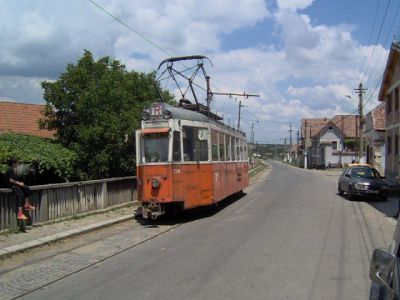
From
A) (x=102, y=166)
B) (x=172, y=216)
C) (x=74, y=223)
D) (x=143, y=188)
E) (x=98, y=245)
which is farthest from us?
(x=102, y=166)

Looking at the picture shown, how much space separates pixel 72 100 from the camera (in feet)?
67.6

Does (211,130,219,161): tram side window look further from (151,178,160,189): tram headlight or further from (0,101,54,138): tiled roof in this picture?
(0,101,54,138): tiled roof

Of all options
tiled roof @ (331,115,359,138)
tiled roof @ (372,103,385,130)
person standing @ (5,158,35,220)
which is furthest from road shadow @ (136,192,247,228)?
tiled roof @ (331,115,359,138)

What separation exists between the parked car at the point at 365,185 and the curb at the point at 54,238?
458 inches

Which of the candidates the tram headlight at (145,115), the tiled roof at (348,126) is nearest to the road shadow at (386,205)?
the tram headlight at (145,115)

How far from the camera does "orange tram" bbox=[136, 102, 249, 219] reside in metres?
15.1

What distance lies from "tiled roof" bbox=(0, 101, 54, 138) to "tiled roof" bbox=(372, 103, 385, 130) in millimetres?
27160

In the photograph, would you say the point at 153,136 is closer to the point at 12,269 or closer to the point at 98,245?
the point at 98,245

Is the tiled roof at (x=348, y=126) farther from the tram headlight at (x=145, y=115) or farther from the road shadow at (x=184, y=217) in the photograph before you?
the tram headlight at (x=145, y=115)

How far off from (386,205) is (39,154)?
45.2ft

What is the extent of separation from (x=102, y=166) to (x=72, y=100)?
288cm

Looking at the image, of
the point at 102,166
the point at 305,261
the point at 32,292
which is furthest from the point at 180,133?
the point at 32,292

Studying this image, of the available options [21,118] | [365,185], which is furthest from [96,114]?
[21,118]

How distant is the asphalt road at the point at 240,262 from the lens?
7238 mm
